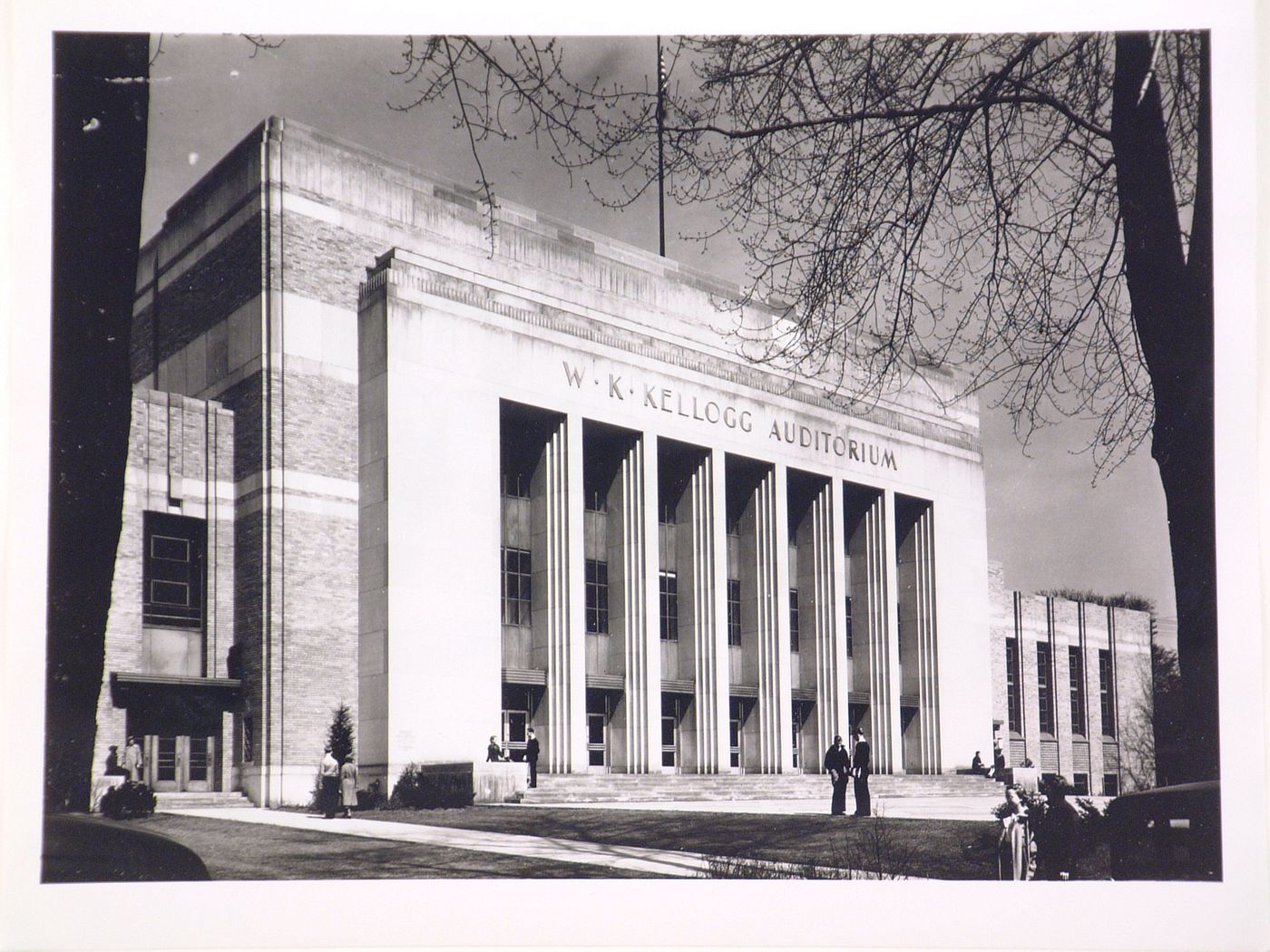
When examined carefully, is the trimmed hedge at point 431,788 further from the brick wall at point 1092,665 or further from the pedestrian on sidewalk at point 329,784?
the brick wall at point 1092,665

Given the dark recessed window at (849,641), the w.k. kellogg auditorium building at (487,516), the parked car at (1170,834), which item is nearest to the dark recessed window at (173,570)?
the w.k. kellogg auditorium building at (487,516)

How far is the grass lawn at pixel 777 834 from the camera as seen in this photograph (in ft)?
38.8

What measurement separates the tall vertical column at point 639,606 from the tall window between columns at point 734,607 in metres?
2.68

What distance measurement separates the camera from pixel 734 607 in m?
26.2

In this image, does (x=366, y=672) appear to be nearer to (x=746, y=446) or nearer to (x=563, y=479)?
(x=563, y=479)

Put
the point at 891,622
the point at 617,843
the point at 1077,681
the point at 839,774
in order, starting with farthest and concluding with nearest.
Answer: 1. the point at 891,622
2. the point at 1077,681
3. the point at 839,774
4. the point at 617,843

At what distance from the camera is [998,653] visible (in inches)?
892

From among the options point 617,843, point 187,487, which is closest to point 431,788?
point 617,843

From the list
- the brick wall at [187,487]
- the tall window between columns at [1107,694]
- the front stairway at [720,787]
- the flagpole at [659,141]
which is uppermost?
the flagpole at [659,141]

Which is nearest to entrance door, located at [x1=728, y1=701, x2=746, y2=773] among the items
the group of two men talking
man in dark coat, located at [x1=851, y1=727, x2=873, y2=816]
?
the group of two men talking

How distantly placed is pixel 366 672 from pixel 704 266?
27.1 feet

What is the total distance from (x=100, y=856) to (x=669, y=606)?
15.4m

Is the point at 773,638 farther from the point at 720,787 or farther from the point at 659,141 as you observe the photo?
the point at 659,141

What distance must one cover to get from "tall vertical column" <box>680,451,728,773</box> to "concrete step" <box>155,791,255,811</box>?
400 inches
